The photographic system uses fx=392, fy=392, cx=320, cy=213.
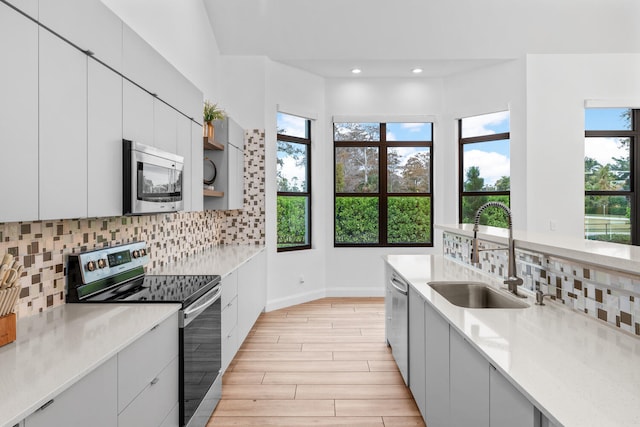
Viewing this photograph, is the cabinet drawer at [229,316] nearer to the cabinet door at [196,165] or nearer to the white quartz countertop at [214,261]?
the white quartz countertop at [214,261]

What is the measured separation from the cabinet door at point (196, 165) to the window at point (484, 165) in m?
3.83

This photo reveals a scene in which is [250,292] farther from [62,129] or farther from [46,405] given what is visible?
[46,405]

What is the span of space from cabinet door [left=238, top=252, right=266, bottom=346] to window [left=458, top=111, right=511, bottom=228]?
119 inches

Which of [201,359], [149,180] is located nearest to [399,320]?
[201,359]

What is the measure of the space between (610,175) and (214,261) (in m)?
4.99

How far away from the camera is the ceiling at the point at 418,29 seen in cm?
445

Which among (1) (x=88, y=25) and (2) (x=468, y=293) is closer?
(1) (x=88, y=25)

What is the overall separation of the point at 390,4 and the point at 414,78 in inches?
56.8

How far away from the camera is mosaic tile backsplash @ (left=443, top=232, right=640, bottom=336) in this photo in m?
1.47

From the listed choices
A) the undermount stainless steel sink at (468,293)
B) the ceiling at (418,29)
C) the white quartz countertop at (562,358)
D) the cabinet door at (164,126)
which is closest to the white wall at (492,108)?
the ceiling at (418,29)

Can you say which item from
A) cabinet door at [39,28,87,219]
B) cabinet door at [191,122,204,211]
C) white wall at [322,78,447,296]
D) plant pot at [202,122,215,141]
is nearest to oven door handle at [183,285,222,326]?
cabinet door at [39,28,87,219]

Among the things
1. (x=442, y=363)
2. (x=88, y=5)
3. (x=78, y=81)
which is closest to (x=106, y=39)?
(x=88, y=5)

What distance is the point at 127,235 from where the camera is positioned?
268 cm

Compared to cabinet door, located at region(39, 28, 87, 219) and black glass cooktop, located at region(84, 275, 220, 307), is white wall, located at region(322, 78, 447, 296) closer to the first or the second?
black glass cooktop, located at region(84, 275, 220, 307)
